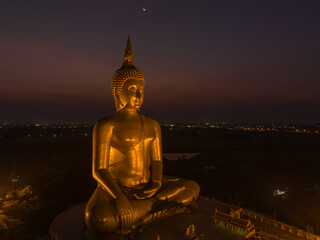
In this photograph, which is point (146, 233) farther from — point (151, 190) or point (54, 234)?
point (54, 234)

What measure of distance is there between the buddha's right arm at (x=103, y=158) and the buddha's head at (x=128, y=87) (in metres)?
0.78

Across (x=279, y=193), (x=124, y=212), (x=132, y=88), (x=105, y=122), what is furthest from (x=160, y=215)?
(x=279, y=193)

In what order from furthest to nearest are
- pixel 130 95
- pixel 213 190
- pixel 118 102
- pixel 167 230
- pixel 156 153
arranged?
pixel 213 190 → pixel 156 153 → pixel 118 102 → pixel 130 95 → pixel 167 230

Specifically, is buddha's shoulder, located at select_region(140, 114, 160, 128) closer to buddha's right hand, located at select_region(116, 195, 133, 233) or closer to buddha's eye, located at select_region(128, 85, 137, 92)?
buddha's eye, located at select_region(128, 85, 137, 92)

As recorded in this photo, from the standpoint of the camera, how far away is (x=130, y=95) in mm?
6656

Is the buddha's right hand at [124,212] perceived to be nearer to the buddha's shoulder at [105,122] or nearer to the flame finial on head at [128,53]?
the buddha's shoulder at [105,122]

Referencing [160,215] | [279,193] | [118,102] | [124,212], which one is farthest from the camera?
[279,193]

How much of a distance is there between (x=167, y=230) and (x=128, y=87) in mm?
3787

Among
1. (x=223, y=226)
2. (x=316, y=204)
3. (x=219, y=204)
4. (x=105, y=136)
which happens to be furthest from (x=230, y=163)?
(x=105, y=136)

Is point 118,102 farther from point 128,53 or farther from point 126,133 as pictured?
point 128,53

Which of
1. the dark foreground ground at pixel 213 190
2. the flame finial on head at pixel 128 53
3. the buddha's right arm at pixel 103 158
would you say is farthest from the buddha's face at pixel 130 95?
the dark foreground ground at pixel 213 190

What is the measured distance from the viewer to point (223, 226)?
6.34 metres

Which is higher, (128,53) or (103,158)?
(128,53)

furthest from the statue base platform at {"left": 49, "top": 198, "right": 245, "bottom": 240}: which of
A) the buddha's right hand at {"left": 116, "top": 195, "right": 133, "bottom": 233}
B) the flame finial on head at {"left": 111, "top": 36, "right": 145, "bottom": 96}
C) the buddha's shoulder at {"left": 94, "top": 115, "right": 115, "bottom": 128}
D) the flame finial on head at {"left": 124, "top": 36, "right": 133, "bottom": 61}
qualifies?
the flame finial on head at {"left": 124, "top": 36, "right": 133, "bottom": 61}
